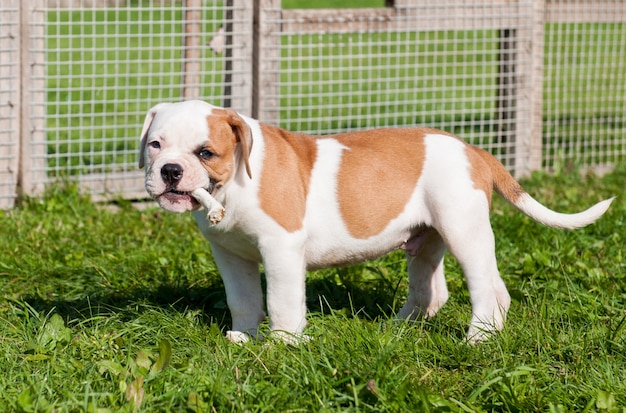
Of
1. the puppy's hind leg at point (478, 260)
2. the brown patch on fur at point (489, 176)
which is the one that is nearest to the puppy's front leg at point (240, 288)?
the puppy's hind leg at point (478, 260)

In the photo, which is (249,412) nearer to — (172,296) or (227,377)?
(227,377)

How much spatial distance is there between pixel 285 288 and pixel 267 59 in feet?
10.5

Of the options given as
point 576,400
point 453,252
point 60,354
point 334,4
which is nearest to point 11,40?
point 60,354

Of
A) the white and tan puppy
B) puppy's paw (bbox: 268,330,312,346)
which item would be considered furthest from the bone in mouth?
puppy's paw (bbox: 268,330,312,346)

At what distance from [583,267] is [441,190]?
140 centimetres

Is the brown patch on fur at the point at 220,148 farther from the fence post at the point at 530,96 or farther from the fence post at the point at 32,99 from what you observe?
the fence post at the point at 530,96

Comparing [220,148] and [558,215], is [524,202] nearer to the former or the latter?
[558,215]

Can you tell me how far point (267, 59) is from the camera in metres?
6.86

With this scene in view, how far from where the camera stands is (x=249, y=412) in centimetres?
321

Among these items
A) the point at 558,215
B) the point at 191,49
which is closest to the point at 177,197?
the point at 558,215

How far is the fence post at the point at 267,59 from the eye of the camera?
6812mm

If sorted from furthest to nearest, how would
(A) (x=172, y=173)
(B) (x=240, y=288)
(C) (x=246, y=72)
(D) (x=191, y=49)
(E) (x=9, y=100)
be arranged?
→ (C) (x=246, y=72), (D) (x=191, y=49), (E) (x=9, y=100), (B) (x=240, y=288), (A) (x=172, y=173)

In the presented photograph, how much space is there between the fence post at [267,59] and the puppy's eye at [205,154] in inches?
121

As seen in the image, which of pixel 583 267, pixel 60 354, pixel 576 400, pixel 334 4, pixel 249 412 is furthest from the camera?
pixel 334 4
